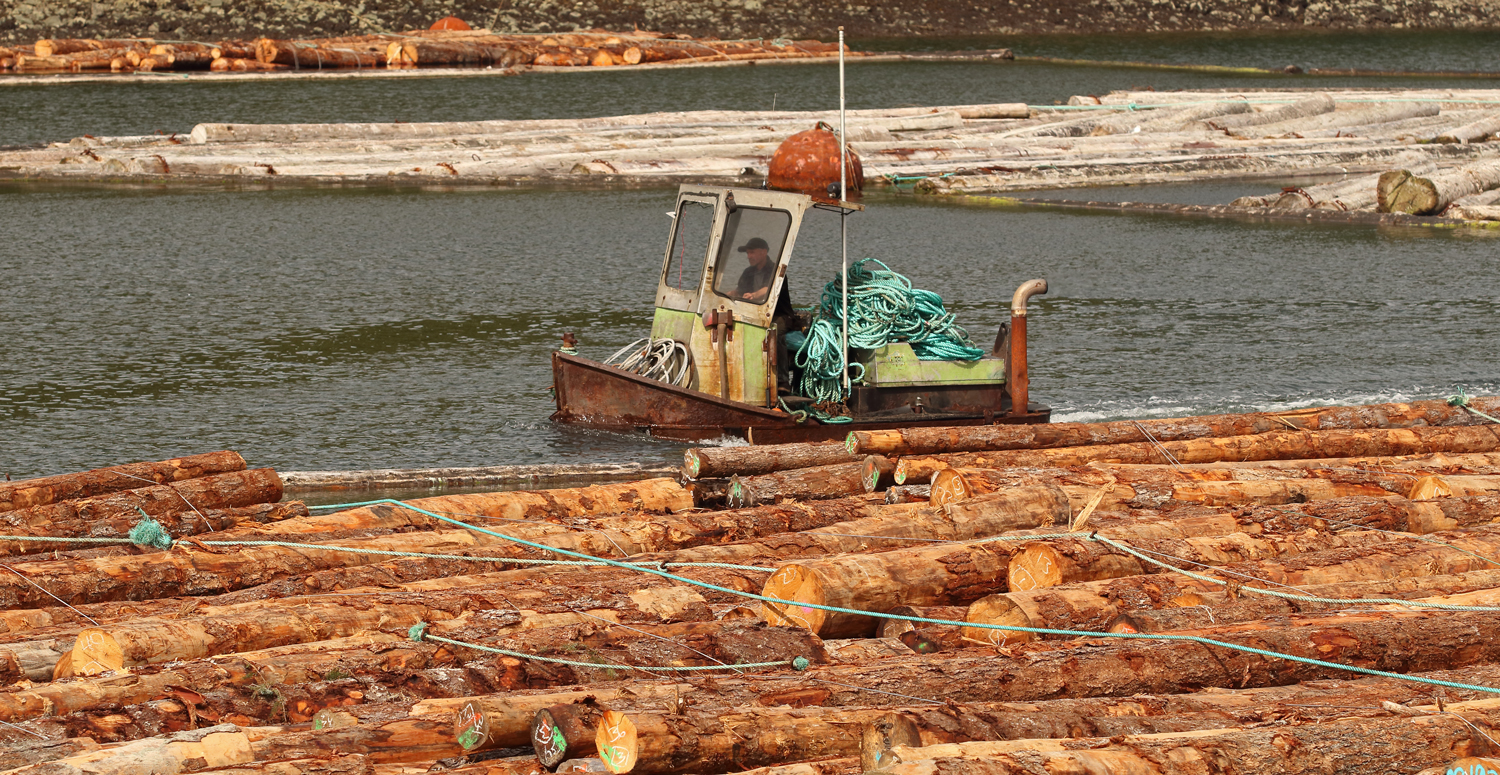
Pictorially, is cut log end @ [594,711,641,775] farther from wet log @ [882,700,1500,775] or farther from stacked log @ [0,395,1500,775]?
wet log @ [882,700,1500,775]

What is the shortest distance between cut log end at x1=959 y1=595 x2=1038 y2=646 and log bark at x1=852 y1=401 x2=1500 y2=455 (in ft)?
11.6

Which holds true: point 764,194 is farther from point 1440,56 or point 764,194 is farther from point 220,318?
point 1440,56

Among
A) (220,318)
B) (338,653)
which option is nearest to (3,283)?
(220,318)

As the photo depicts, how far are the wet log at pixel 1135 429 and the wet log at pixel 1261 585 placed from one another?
9.78 ft

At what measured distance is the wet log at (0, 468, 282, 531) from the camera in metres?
9.26

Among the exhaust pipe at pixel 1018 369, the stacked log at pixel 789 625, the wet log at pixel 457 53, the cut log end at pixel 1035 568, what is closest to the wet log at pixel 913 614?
the stacked log at pixel 789 625

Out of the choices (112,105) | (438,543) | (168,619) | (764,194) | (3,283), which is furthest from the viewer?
(112,105)

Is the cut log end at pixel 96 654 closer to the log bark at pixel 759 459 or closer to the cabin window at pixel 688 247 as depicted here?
the log bark at pixel 759 459

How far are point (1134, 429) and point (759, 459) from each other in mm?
3068

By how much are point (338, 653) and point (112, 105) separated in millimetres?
37919

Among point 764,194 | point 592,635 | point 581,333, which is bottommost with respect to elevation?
point 581,333

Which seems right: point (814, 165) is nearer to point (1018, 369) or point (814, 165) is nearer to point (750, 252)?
point (750, 252)

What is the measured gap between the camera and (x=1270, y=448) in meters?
11.8

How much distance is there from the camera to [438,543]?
9.06 metres
